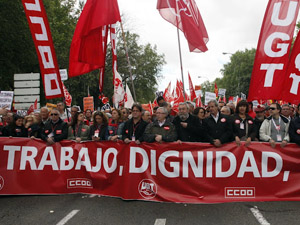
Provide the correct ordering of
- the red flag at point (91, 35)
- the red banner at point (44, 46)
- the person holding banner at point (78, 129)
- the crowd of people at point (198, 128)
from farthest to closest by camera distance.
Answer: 1. the red flag at point (91, 35)
2. the person holding banner at point (78, 129)
3. the red banner at point (44, 46)
4. the crowd of people at point (198, 128)

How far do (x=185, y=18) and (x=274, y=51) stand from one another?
2144 mm

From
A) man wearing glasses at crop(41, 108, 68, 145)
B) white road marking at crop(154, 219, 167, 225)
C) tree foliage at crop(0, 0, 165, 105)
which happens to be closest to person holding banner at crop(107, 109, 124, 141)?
man wearing glasses at crop(41, 108, 68, 145)

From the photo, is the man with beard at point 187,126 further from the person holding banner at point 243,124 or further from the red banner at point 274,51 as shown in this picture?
the red banner at point 274,51

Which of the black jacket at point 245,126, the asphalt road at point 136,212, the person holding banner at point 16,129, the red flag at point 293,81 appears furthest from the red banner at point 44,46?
the red flag at point 293,81

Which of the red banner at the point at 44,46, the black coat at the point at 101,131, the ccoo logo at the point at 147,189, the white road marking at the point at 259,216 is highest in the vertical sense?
the red banner at the point at 44,46

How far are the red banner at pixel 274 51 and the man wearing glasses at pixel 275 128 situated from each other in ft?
Answer: 1.70

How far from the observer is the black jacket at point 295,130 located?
6105 mm

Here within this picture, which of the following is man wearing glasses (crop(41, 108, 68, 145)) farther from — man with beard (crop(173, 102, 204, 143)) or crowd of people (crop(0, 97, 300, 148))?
man with beard (crop(173, 102, 204, 143))

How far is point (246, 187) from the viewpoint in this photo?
5980 mm

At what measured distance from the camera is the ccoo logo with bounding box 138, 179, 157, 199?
612 centimetres

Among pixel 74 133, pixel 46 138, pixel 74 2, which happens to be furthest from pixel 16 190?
pixel 74 2

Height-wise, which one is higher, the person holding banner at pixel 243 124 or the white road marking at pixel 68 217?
the person holding banner at pixel 243 124

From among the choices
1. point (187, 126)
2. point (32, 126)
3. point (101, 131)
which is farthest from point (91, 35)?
point (187, 126)

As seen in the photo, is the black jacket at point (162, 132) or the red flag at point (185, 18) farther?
the red flag at point (185, 18)
